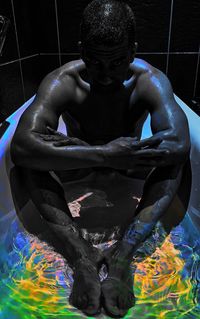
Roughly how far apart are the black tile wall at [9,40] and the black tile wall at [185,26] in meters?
0.98

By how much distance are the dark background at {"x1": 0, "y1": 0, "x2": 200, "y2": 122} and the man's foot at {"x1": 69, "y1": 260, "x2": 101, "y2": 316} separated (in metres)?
1.20

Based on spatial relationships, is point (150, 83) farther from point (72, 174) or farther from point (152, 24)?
point (152, 24)

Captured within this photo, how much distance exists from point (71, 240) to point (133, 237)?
0.17 metres

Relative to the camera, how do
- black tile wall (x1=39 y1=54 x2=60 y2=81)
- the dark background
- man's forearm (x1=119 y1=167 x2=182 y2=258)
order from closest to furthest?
1. man's forearm (x1=119 y1=167 x2=182 y2=258)
2. the dark background
3. black tile wall (x1=39 y1=54 x2=60 y2=81)

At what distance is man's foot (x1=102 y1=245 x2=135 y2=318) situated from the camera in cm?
76

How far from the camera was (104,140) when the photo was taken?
1.22 metres

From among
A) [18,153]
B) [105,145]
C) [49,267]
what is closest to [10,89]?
[18,153]

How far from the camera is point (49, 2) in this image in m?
2.00

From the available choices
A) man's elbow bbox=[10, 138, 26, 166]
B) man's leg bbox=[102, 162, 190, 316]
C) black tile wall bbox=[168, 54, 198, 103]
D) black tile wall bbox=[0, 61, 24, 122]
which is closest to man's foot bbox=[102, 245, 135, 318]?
man's leg bbox=[102, 162, 190, 316]

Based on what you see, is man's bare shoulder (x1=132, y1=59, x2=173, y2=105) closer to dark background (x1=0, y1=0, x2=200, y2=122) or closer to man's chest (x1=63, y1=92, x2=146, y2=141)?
man's chest (x1=63, y1=92, x2=146, y2=141)

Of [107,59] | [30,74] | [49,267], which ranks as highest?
[107,59]

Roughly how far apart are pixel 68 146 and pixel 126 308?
1.51 ft

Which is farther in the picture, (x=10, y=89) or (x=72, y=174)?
(x=10, y=89)

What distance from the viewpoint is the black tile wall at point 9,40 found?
1.59 metres
